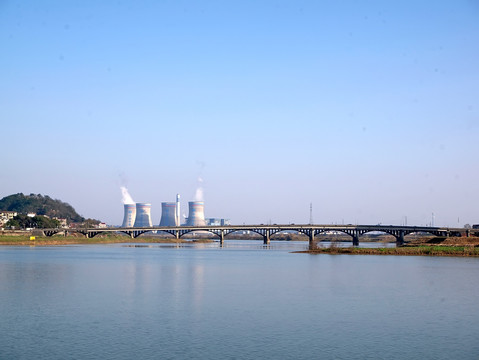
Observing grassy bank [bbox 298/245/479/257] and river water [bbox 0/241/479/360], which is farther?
grassy bank [bbox 298/245/479/257]

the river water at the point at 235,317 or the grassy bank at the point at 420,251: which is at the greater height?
the river water at the point at 235,317

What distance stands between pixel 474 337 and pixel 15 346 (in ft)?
83.2

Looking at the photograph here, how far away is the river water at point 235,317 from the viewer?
28.5m

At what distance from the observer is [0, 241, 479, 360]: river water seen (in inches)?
1123

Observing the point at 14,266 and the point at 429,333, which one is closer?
the point at 429,333

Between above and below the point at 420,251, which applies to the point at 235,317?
above

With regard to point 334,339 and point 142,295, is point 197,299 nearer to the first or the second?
point 142,295

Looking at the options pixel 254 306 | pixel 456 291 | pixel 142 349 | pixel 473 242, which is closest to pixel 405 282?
pixel 456 291

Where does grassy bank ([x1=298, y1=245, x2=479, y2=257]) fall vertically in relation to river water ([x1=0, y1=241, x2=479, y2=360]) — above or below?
below

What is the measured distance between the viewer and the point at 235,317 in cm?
3753

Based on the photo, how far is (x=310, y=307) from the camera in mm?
42156

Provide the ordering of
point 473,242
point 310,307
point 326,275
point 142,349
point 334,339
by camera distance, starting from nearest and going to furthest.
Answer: point 142,349 → point 334,339 → point 310,307 → point 326,275 → point 473,242

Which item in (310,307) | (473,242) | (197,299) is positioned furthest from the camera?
(473,242)

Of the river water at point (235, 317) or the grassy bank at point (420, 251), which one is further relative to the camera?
the grassy bank at point (420, 251)
